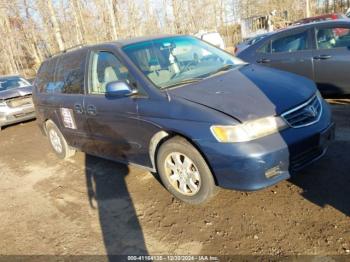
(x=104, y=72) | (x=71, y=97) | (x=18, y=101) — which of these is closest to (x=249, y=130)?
(x=104, y=72)

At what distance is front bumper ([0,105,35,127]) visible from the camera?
9.22 m

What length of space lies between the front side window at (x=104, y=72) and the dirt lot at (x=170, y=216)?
125cm

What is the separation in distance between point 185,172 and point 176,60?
1.44 meters

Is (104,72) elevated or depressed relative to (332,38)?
elevated

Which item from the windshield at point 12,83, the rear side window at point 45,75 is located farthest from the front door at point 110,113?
the windshield at point 12,83

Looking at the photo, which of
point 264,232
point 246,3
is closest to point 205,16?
point 246,3

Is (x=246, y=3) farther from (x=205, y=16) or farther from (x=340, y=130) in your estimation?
(x=340, y=130)

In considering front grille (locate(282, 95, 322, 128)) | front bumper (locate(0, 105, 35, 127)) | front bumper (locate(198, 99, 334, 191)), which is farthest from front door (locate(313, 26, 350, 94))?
front bumper (locate(0, 105, 35, 127))

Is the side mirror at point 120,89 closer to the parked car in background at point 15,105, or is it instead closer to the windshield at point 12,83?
the parked car in background at point 15,105

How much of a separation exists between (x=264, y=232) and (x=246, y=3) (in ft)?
93.9

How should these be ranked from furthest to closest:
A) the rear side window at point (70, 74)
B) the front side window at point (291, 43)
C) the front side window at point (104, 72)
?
1. the front side window at point (291, 43)
2. the rear side window at point (70, 74)
3. the front side window at point (104, 72)

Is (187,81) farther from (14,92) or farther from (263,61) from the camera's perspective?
(14,92)

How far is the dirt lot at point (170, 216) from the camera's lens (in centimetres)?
312

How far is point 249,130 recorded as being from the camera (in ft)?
10.6
